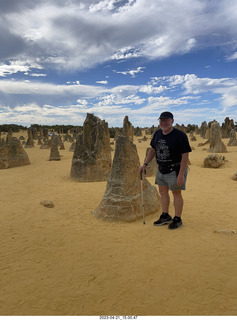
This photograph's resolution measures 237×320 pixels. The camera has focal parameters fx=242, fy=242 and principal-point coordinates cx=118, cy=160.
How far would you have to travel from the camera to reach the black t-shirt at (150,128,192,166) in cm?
406

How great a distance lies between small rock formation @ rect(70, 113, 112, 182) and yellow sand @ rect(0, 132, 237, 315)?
3.58 m

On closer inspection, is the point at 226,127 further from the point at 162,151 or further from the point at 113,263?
the point at 113,263

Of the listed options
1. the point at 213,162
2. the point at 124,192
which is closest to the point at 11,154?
the point at 124,192

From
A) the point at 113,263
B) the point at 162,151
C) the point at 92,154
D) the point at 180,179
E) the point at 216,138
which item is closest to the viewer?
the point at 113,263

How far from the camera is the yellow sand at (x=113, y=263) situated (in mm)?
2662

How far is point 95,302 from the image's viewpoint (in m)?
2.70

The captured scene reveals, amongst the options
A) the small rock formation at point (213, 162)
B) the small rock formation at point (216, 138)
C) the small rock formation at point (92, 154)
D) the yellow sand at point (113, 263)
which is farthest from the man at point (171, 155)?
the small rock formation at point (216, 138)

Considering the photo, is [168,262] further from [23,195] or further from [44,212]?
[23,195]

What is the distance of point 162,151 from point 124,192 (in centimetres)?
168

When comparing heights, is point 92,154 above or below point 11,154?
above

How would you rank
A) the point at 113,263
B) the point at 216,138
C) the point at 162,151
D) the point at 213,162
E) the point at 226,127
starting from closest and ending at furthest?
the point at 113,263, the point at 162,151, the point at 213,162, the point at 216,138, the point at 226,127

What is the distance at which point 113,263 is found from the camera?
3.53 m

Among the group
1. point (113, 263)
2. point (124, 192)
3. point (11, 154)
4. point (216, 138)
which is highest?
point (216, 138)

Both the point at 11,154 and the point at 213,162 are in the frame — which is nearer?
the point at 213,162
